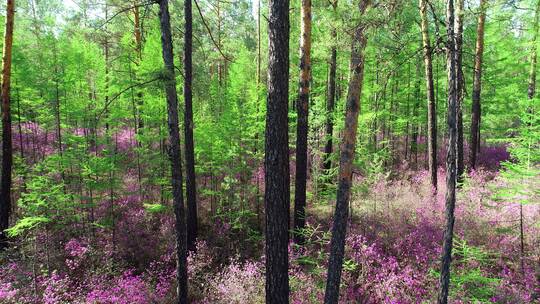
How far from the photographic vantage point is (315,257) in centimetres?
1055

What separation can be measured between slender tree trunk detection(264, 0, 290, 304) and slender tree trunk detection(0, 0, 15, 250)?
12248mm

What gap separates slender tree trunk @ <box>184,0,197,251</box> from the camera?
1109 centimetres

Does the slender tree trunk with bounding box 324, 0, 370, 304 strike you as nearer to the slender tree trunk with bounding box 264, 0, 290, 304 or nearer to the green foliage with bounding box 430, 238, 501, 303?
the slender tree trunk with bounding box 264, 0, 290, 304

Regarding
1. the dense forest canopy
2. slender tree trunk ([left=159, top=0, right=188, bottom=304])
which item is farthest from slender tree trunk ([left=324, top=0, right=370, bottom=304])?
slender tree trunk ([left=159, top=0, right=188, bottom=304])

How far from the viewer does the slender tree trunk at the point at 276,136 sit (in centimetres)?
528

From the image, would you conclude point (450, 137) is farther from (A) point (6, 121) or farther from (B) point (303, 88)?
(A) point (6, 121)

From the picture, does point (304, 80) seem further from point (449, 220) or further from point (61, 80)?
point (61, 80)

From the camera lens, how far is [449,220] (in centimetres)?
629

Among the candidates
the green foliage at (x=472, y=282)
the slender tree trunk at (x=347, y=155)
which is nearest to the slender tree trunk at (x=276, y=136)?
the slender tree trunk at (x=347, y=155)

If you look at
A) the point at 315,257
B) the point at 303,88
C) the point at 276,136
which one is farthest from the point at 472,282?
the point at 303,88

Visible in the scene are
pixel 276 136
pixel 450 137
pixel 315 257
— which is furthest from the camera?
pixel 315 257

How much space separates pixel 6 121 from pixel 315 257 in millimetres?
13203

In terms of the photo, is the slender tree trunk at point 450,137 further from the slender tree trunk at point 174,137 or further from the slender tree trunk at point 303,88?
the slender tree trunk at point 174,137

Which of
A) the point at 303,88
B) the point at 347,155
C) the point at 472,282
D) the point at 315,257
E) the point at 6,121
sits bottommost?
the point at 315,257
